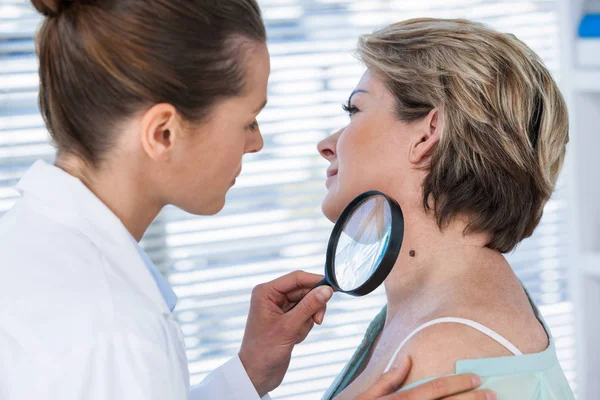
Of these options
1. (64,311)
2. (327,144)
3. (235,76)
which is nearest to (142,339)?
(64,311)

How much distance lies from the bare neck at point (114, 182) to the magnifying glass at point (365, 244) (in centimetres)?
33

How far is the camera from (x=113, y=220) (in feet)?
3.12

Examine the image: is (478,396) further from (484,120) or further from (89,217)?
(89,217)

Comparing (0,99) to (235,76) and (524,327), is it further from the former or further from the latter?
(524,327)

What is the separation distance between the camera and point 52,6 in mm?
923

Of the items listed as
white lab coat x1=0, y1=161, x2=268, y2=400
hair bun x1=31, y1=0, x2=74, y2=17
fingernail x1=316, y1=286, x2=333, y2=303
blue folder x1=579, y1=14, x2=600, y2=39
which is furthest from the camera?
blue folder x1=579, y1=14, x2=600, y2=39

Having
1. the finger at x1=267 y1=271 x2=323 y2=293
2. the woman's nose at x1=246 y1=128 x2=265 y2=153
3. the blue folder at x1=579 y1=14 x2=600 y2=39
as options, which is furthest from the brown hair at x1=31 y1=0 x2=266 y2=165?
the blue folder at x1=579 y1=14 x2=600 y2=39

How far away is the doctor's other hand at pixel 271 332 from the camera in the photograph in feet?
4.56

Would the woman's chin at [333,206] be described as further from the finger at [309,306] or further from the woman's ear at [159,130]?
the woman's ear at [159,130]

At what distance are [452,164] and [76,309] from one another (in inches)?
27.5

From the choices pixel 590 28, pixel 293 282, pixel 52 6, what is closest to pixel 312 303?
pixel 293 282

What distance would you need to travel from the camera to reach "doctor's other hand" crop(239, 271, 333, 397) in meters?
1.39

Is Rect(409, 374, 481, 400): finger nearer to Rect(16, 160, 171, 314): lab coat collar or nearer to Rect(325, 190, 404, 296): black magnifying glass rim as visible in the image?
Rect(325, 190, 404, 296): black magnifying glass rim

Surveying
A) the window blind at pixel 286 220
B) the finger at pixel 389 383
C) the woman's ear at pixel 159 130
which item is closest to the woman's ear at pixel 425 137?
the finger at pixel 389 383
